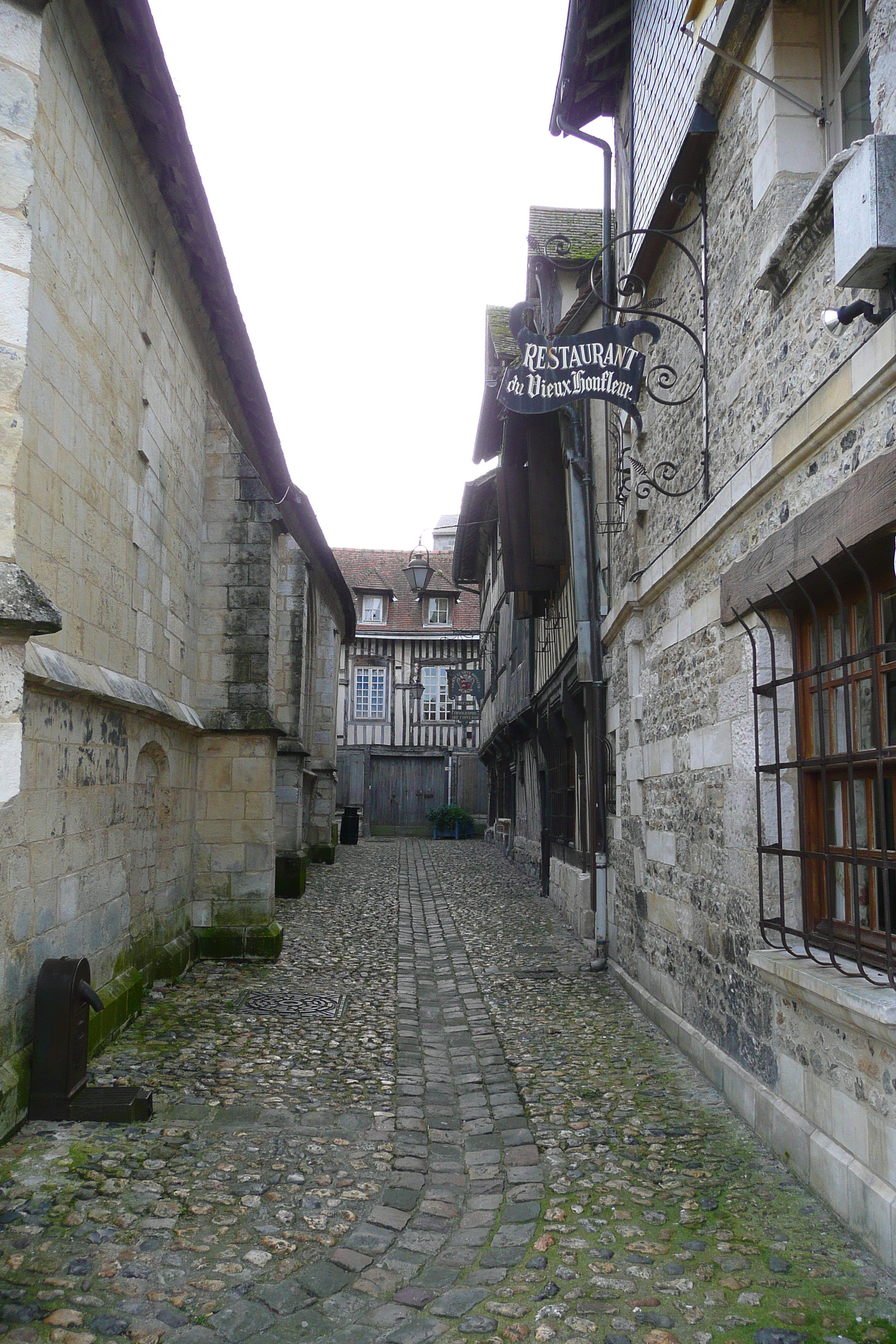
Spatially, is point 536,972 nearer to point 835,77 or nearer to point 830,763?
point 830,763

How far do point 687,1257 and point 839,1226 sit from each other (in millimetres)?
535

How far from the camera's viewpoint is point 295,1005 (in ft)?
20.6

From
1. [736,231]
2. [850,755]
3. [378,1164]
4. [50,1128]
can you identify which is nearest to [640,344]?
[736,231]

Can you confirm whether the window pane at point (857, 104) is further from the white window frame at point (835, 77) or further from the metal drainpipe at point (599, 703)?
the metal drainpipe at point (599, 703)

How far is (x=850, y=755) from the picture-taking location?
10.1 ft

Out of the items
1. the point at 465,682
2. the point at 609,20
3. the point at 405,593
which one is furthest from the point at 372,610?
the point at 609,20

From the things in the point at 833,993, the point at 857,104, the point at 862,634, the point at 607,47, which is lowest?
the point at 833,993

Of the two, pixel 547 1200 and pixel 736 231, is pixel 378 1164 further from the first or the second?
pixel 736 231

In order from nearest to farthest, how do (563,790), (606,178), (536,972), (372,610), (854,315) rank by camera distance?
(854,315)
(536,972)
(606,178)
(563,790)
(372,610)

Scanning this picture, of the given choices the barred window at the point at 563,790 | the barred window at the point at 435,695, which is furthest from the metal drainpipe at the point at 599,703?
the barred window at the point at 435,695

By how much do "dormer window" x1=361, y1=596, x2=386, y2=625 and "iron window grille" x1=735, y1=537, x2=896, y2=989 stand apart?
73.2 feet

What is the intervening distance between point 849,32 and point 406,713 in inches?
844

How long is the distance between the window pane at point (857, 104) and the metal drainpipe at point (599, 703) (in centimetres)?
348

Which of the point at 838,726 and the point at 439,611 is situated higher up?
the point at 439,611
